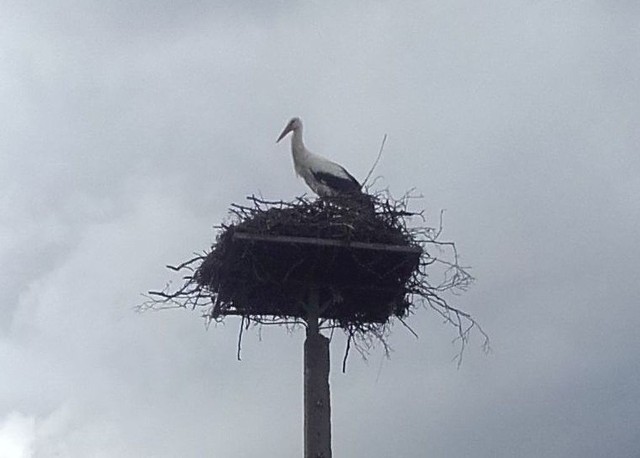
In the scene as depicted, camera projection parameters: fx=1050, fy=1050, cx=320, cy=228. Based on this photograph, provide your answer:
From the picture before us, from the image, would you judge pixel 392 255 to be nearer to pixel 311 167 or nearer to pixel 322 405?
pixel 322 405

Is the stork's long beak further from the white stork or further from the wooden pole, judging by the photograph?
the wooden pole

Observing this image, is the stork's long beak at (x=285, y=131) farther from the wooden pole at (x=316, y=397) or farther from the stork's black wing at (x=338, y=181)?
the wooden pole at (x=316, y=397)

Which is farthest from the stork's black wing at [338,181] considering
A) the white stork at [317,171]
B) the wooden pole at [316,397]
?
the wooden pole at [316,397]

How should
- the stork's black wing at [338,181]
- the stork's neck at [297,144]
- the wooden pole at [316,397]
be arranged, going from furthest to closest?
the stork's neck at [297,144] → the stork's black wing at [338,181] → the wooden pole at [316,397]

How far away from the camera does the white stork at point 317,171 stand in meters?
9.62

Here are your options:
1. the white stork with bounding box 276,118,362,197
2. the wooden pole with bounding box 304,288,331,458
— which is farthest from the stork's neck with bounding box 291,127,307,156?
the wooden pole with bounding box 304,288,331,458

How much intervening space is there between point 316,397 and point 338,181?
13.0 feet

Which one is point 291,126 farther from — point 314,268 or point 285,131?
point 314,268

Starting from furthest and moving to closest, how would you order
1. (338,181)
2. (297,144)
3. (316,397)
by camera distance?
(297,144), (338,181), (316,397)

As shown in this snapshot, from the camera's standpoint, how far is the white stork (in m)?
9.62

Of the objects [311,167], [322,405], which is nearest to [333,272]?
[322,405]

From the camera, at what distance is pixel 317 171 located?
10.0 meters

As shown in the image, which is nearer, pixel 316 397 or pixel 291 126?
pixel 316 397

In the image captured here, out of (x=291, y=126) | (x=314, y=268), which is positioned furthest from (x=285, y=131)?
(x=314, y=268)
